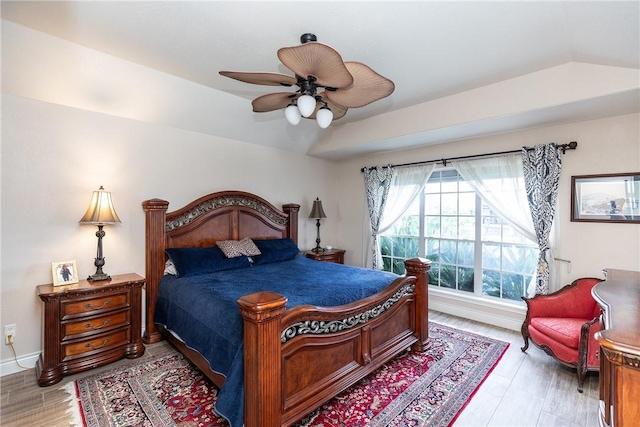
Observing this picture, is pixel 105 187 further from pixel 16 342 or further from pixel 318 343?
pixel 318 343

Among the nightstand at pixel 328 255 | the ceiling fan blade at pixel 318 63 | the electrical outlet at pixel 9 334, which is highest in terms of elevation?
the ceiling fan blade at pixel 318 63

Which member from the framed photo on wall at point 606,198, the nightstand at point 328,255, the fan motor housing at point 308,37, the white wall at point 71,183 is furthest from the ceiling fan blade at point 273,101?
the framed photo on wall at point 606,198

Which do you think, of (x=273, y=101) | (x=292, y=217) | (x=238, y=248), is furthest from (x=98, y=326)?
(x=292, y=217)

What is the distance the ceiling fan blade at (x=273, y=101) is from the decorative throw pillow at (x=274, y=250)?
6.31ft

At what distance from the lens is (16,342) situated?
8.14 feet

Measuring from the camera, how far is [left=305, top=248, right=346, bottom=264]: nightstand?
4543 millimetres

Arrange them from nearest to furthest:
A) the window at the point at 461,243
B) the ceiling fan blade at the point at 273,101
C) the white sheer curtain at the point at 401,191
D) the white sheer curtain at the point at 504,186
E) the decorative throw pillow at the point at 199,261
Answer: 1. the ceiling fan blade at the point at 273,101
2. the decorative throw pillow at the point at 199,261
3. the white sheer curtain at the point at 504,186
4. the window at the point at 461,243
5. the white sheer curtain at the point at 401,191

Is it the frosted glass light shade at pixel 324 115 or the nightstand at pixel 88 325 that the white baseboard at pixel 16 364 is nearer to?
the nightstand at pixel 88 325

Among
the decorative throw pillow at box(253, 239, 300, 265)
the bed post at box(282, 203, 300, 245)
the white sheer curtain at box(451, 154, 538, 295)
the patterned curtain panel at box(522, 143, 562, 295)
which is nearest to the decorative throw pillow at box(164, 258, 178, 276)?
the decorative throw pillow at box(253, 239, 300, 265)

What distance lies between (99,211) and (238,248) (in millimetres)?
1428

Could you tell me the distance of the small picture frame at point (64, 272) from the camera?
253cm

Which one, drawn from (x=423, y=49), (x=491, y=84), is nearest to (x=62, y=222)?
(x=423, y=49)

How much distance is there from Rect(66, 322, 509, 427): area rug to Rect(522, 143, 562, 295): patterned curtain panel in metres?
1.06

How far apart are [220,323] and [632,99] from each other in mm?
3762
